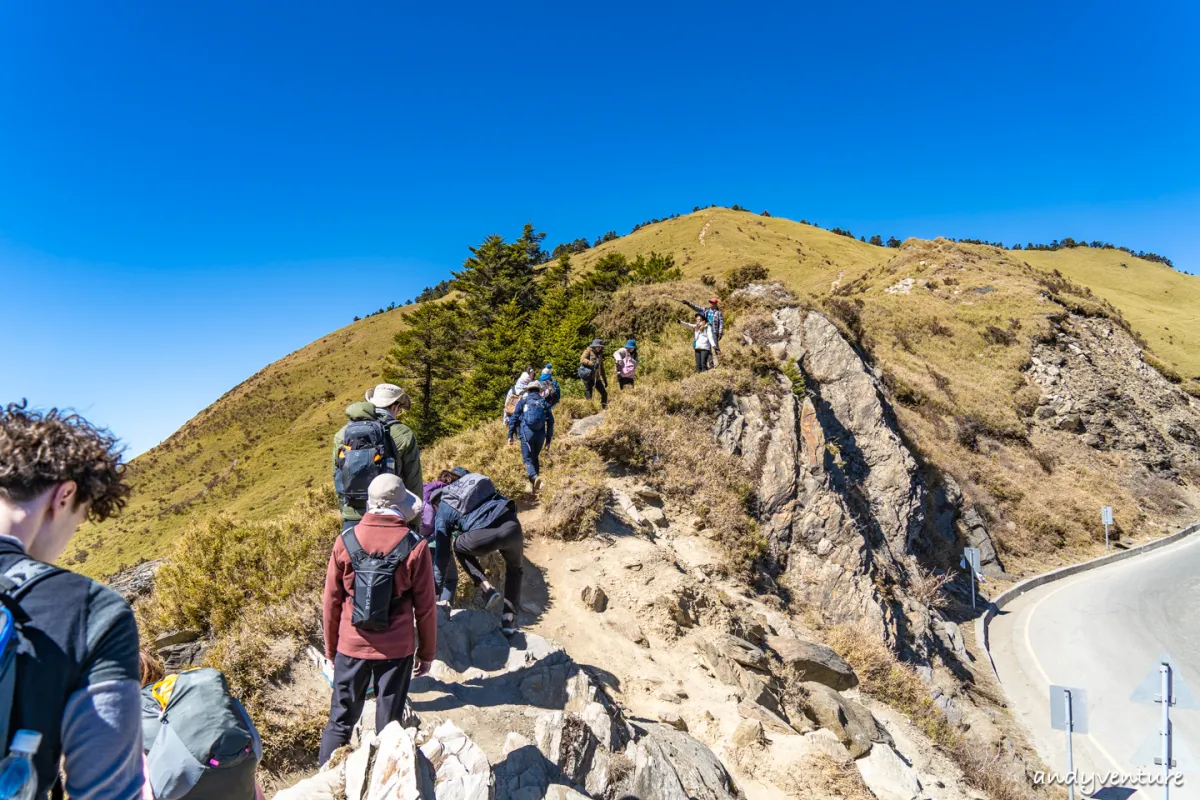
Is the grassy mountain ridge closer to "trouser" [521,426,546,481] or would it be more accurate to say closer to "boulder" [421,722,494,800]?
"trouser" [521,426,546,481]

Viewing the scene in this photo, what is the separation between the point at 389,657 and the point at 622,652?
4.42m

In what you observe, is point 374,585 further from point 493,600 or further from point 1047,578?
point 1047,578

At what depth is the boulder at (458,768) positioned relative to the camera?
11.7ft

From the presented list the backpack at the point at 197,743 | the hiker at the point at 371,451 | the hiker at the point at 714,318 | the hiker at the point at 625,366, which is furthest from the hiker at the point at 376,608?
the hiker at the point at 714,318

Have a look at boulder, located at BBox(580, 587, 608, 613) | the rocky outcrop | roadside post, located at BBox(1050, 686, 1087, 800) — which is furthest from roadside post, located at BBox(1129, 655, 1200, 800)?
the rocky outcrop

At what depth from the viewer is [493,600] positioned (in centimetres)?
738

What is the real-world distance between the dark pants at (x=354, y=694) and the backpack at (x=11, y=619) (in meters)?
2.75

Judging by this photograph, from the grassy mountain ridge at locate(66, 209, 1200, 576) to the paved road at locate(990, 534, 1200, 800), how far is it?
20.4 feet

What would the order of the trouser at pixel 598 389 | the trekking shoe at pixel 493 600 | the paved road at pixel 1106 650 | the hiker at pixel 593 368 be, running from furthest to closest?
1. the trouser at pixel 598 389
2. the hiker at pixel 593 368
3. the paved road at pixel 1106 650
4. the trekking shoe at pixel 493 600

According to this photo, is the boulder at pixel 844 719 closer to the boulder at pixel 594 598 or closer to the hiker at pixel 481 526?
the boulder at pixel 594 598

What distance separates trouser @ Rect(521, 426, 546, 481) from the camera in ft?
34.4

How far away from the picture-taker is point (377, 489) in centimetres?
423

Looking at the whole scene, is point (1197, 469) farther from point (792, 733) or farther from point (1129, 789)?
point (792, 733)

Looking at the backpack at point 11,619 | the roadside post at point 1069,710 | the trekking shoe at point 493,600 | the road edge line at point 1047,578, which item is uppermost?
the backpack at point 11,619
